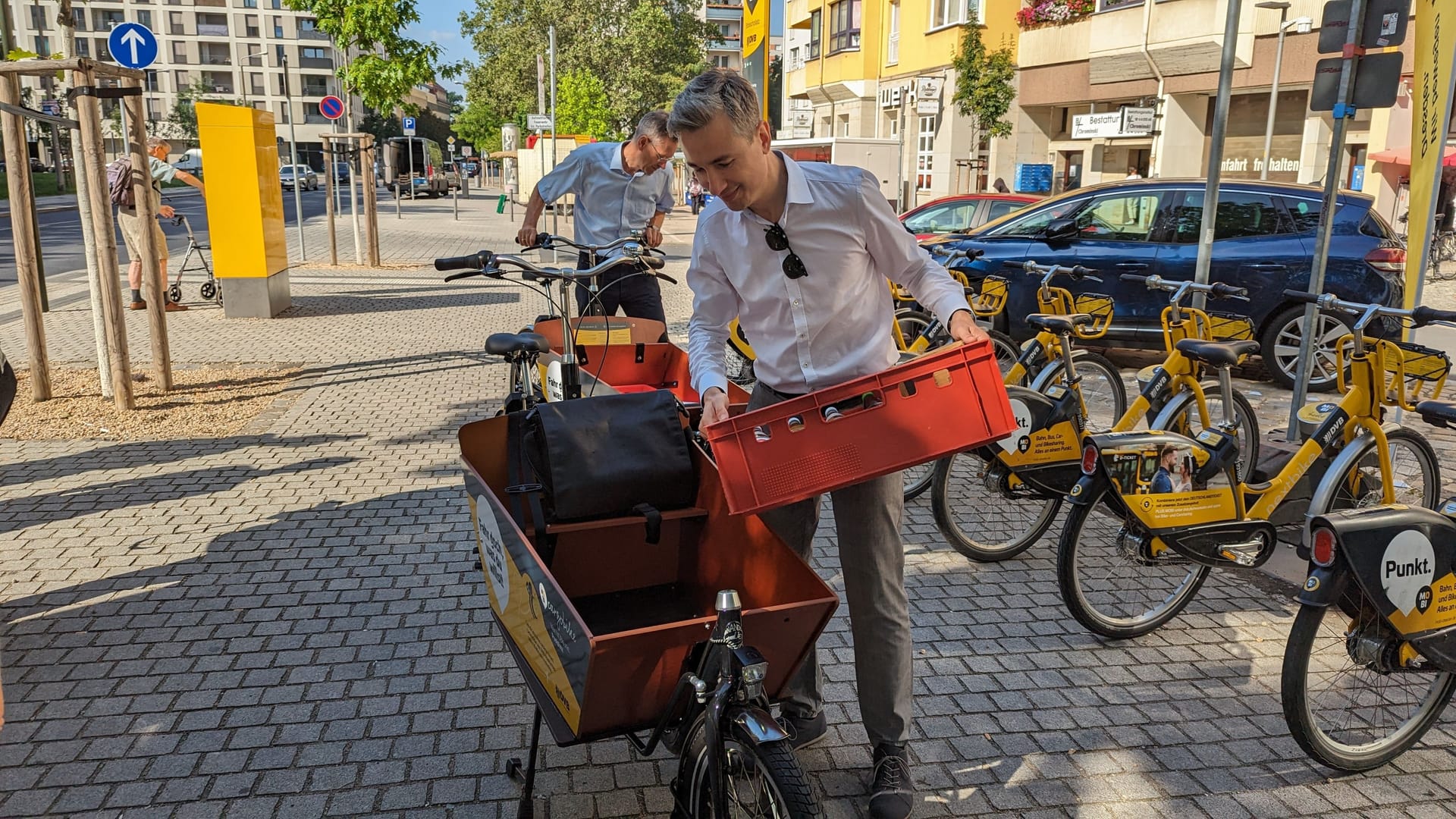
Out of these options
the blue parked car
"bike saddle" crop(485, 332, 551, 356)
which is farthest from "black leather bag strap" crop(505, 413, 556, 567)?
the blue parked car

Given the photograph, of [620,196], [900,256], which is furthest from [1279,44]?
[900,256]

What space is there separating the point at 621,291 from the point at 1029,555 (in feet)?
8.38

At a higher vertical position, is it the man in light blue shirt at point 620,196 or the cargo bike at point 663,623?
the man in light blue shirt at point 620,196

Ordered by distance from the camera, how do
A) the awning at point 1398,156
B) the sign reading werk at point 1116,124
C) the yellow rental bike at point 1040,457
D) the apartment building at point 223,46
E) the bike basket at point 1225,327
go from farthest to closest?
the apartment building at point 223,46 < the sign reading werk at point 1116,124 < the awning at point 1398,156 < the bike basket at point 1225,327 < the yellow rental bike at point 1040,457

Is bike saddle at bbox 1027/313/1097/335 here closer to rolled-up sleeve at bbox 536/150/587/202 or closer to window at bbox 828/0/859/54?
rolled-up sleeve at bbox 536/150/587/202

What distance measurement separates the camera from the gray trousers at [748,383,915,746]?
2928 millimetres

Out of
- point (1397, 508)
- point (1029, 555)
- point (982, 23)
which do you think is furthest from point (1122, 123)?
point (1397, 508)

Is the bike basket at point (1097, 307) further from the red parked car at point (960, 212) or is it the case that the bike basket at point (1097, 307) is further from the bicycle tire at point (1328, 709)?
the red parked car at point (960, 212)

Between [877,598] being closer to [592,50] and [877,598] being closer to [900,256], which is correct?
[900,256]

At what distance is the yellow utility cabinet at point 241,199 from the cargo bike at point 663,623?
30.1 feet

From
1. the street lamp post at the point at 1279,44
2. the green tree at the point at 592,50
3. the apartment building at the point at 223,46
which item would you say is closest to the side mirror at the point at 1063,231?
the street lamp post at the point at 1279,44

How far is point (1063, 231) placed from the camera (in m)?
10.1

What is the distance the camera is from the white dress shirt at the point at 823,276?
110 inches

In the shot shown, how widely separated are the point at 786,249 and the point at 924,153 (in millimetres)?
35920
